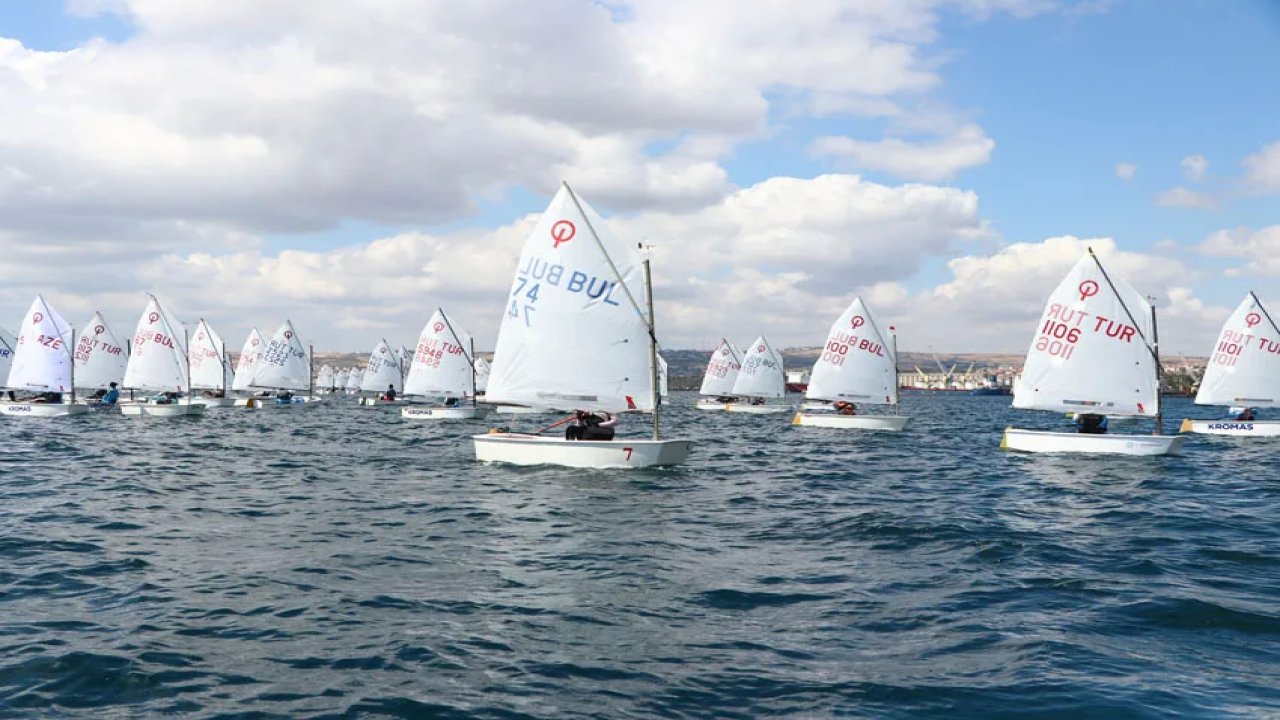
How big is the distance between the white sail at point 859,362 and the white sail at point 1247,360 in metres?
18.5

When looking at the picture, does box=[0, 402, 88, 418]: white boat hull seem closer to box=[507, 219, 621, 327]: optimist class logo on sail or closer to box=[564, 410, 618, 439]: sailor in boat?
box=[507, 219, 621, 327]: optimist class logo on sail

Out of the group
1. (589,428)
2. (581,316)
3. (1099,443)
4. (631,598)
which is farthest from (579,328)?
(1099,443)

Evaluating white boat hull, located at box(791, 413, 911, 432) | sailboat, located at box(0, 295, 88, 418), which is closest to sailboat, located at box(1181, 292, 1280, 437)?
white boat hull, located at box(791, 413, 911, 432)

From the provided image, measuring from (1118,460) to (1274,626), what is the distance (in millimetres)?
25279

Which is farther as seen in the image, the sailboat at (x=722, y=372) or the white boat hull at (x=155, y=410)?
the sailboat at (x=722, y=372)

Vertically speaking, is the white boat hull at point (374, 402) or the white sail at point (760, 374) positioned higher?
the white sail at point (760, 374)

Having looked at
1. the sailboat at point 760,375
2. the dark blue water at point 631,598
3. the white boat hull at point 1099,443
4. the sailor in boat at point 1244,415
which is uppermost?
the sailboat at point 760,375

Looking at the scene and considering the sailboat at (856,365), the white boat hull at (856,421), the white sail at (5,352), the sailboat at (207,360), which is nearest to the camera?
the white boat hull at (856,421)

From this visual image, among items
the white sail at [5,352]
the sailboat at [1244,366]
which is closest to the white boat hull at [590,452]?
the sailboat at [1244,366]

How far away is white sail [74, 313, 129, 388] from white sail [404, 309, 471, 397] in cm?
2695

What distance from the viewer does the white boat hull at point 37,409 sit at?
59.8 m

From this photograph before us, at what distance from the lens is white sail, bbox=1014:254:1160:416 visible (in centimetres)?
3725

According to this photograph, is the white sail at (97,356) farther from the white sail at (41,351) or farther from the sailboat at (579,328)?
the sailboat at (579,328)

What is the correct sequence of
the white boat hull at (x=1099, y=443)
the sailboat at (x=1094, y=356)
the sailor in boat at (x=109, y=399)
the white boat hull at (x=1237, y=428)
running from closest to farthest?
the white boat hull at (x=1099, y=443), the sailboat at (x=1094, y=356), the white boat hull at (x=1237, y=428), the sailor in boat at (x=109, y=399)
